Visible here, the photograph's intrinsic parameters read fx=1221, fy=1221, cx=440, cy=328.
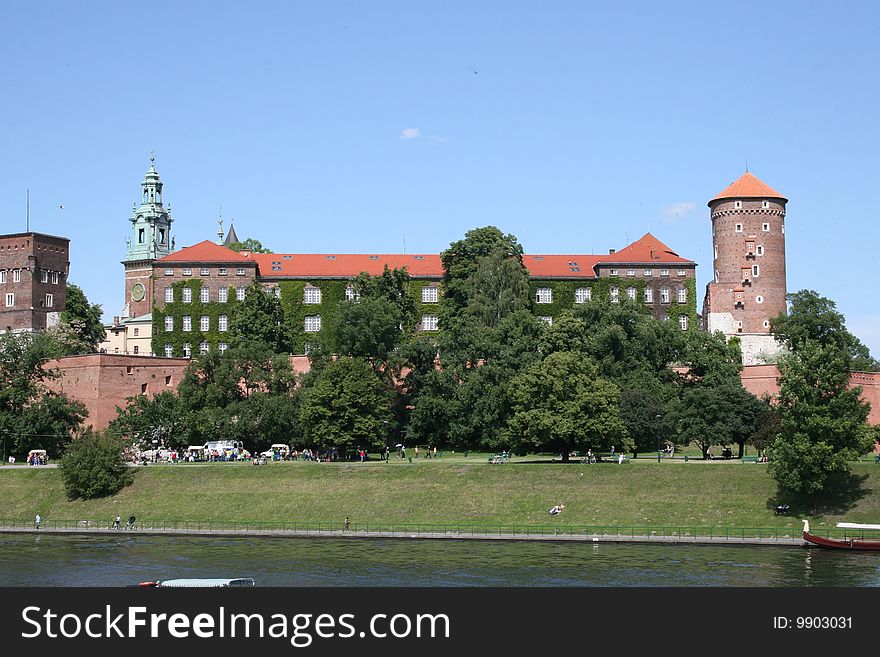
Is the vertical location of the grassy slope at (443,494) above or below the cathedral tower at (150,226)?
below

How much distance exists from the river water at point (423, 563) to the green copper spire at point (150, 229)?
214ft

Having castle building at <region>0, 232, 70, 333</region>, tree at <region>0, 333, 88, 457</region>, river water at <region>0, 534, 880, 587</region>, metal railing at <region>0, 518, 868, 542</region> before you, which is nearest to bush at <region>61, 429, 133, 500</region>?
metal railing at <region>0, 518, 868, 542</region>

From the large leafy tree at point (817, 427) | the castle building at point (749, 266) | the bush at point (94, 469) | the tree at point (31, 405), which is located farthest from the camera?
the castle building at point (749, 266)

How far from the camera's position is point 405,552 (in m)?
46.2

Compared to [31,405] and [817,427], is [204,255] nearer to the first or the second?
[31,405]

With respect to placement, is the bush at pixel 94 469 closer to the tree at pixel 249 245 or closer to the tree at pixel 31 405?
the tree at pixel 31 405

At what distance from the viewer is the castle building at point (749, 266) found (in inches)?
3600

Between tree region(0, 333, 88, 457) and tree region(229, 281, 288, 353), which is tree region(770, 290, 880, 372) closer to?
tree region(229, 281, 288, 353)

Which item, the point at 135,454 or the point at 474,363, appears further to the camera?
the point at 474,363

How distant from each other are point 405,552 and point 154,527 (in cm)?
1345

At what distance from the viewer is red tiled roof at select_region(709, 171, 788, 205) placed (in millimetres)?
92438

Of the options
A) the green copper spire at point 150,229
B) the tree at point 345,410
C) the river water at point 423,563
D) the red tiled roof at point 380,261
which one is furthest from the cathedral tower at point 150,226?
the river water at point 423,563
